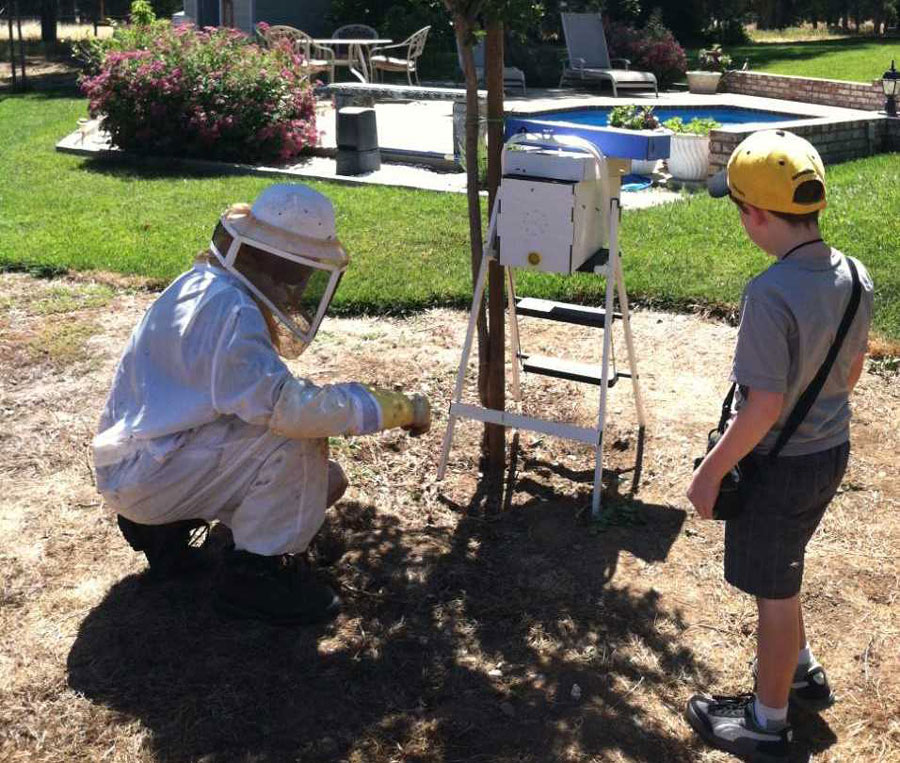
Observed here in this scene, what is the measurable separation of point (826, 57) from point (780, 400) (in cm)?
2605

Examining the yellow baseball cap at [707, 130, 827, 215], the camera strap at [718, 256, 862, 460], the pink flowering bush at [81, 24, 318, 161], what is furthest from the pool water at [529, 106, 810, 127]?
the camera strap at [718, 256, 862, 460]

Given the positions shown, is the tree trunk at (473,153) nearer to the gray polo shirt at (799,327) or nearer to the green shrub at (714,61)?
the gray polo shirt at (799,327)

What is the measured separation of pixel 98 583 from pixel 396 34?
2085 cm

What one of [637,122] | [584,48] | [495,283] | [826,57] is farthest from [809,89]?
[495,283]

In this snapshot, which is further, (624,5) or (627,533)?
(624,5)

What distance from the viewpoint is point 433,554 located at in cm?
407

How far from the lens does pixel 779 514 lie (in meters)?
2.81

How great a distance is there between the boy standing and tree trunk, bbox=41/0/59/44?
107ft

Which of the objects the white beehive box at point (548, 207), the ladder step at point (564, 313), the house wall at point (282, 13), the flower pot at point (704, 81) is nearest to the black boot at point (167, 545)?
the white beehive box at point (548, 207)

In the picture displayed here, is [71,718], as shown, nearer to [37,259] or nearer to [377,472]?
[377,472]

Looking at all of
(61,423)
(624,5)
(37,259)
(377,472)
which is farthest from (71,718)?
(624,5)

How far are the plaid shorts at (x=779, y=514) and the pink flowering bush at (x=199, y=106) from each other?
9.87 meters

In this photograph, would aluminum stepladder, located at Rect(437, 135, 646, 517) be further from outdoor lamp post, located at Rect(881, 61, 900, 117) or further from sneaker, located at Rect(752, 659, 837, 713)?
outdoor lamp post, located at Rect(881, 61, 900, 117)

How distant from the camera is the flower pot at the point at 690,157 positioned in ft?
35.2
